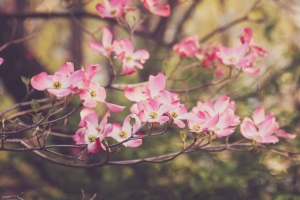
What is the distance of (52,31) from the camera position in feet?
18.2

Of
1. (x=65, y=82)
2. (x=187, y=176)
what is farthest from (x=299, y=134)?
(x=65, y=82)

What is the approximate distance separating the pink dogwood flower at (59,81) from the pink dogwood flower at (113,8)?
482 mm

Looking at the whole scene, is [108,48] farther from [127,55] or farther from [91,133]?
[91,133]

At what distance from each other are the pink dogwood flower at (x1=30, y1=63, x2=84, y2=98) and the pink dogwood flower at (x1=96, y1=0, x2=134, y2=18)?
482 mm

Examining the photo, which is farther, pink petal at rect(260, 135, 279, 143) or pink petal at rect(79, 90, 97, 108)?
pink petal at rect(260, 135, 279, 143)

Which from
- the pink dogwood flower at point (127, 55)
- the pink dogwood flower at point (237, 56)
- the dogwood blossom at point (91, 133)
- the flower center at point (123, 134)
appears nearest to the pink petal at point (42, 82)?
the dogwood blossom at point (91, 133)

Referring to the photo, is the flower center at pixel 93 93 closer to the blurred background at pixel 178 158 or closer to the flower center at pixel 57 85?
the flower center at pixel 57 85

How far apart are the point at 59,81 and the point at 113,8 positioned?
0.54 m

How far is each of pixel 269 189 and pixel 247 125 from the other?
0.77 meters

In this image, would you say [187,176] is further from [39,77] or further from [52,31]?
[52,31]

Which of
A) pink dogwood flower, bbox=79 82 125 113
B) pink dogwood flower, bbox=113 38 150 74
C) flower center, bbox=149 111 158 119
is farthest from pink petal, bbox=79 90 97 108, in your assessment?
pink dogwood flower, bbox=113 38 150 74

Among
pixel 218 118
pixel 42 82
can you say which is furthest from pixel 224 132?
pixel 42 82

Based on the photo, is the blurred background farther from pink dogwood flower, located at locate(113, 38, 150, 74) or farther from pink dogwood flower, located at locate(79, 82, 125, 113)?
pink dogwood flower, located at locate(79, 82, 125, 113)

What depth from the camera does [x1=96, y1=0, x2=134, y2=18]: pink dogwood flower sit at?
1.32 meters
